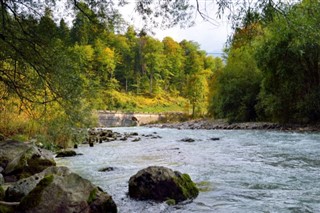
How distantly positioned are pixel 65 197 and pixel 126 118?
49188 mm

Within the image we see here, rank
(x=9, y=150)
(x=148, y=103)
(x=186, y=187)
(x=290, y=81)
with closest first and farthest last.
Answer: (x=186, y=187) < (x=9, y=150) < (x=290, y=81) < (x=148, y=103)

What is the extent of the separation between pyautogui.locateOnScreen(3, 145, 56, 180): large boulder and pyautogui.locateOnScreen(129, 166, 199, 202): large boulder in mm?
2606

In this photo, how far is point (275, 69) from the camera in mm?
24234

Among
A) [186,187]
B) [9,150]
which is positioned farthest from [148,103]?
[186,187]

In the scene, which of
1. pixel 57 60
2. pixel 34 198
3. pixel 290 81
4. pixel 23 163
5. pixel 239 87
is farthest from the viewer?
pixel 239 87

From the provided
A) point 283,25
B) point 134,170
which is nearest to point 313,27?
point 283,25

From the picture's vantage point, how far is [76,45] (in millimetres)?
7398

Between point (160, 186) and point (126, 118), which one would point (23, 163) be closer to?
point (160, 186)

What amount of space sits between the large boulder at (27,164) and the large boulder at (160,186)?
261cm

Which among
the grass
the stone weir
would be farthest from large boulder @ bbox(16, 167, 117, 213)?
the grass

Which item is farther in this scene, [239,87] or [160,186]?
[239,87]

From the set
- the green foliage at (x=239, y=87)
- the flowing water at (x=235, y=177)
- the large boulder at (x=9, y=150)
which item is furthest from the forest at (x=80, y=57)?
the green foliage at (x=239, y=87)

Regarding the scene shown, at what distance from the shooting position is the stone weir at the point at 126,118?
51.7m

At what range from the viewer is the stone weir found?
2035 inches
